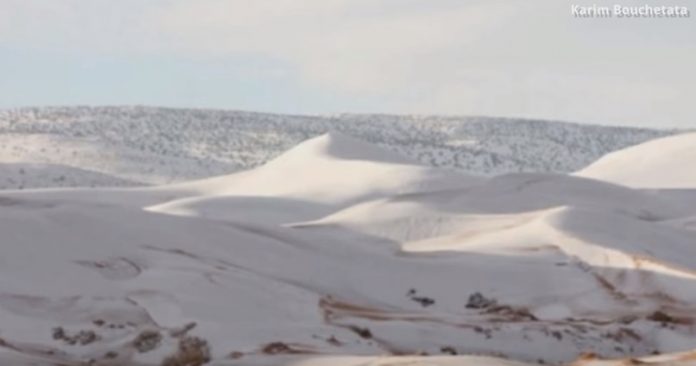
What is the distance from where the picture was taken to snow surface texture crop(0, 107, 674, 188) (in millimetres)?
73312

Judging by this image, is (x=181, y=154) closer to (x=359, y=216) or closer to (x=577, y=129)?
(x=577, y=129)

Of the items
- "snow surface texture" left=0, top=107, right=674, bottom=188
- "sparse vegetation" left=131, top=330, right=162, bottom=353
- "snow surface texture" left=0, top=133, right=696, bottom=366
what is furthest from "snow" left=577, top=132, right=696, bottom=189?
"snow surface texture" left=0, top=107, right=674, bottom=188

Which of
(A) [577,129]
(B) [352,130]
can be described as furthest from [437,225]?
(A) [577,129]

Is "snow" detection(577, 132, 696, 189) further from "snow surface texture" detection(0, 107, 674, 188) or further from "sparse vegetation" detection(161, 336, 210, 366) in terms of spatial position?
"snow surface texture" detection(0, 107, 674, 188)

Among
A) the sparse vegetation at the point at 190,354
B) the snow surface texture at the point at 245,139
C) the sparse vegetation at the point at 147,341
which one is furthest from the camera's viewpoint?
the snow surface texture at the point at 245,139

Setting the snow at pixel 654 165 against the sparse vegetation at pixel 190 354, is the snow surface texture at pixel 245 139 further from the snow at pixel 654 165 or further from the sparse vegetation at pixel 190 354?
Answer: the sparse vegetation at pixel 190 354

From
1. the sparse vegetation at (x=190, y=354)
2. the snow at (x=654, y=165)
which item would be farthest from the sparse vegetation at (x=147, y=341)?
the snow at (x=654, y=165)

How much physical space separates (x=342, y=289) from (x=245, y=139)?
72.0 meters

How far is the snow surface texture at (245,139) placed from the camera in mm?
73312

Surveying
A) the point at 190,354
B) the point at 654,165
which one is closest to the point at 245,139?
the point at 654,165

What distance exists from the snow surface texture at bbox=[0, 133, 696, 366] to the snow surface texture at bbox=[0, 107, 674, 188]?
47.7 m

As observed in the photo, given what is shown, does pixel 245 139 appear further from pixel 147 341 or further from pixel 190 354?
pixel 190 354

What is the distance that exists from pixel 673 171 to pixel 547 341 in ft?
79.0

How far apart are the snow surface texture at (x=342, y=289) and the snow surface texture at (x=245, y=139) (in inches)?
1879
